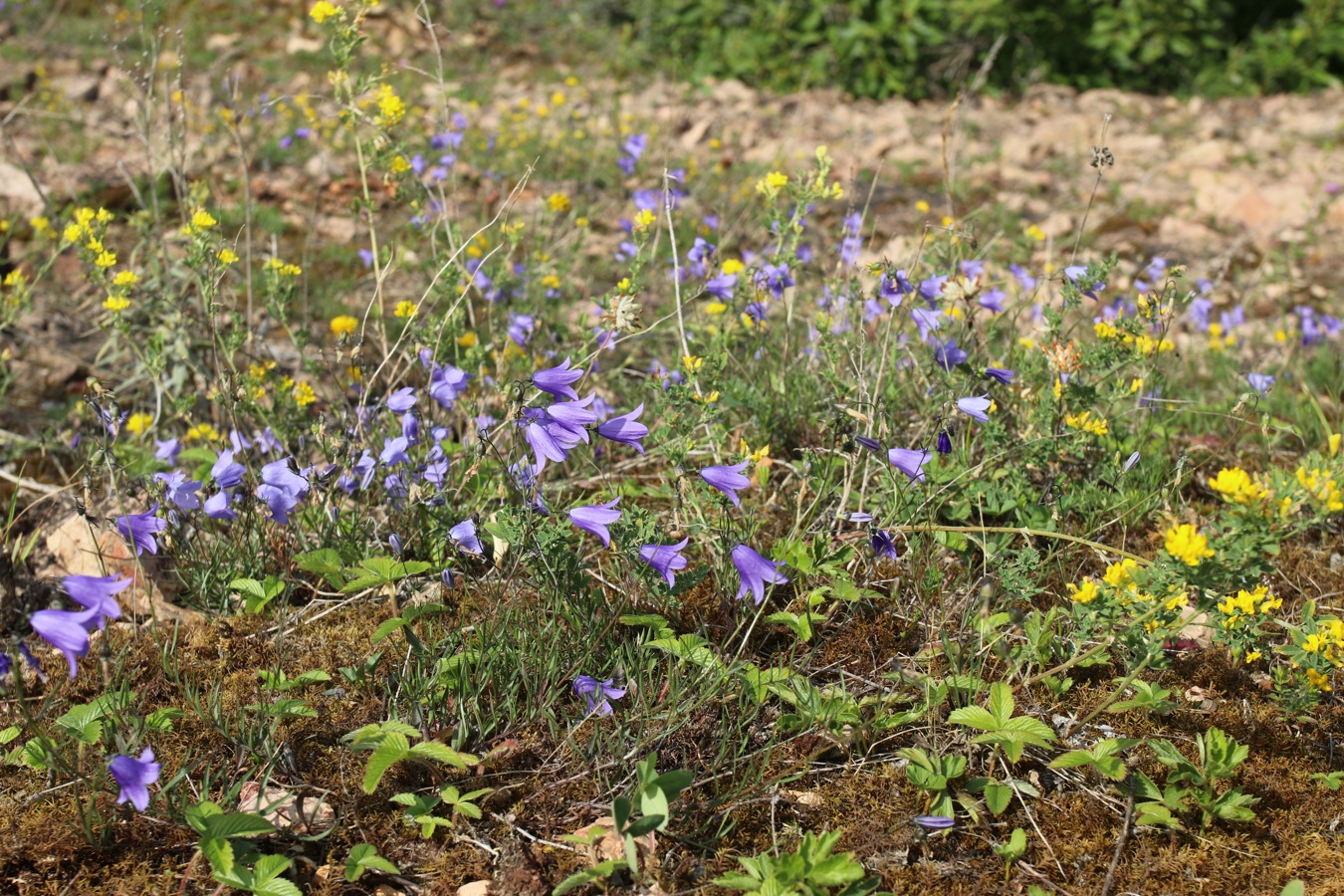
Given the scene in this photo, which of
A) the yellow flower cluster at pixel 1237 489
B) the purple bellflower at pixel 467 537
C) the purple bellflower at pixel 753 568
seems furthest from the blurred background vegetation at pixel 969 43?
the yellow flower cluster at pixel 1237 489

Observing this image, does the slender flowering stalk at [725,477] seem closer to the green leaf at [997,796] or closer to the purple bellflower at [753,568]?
the purple bellflower at [753,568]

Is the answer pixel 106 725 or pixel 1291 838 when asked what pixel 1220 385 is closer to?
pixel 1291 838

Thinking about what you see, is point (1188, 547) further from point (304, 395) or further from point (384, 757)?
point (304, 395)

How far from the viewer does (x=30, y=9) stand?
8.77 meters

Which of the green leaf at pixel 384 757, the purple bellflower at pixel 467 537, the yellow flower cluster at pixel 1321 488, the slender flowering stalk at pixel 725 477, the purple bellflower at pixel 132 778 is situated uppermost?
the yellow flower cluster at pixel 1321 488

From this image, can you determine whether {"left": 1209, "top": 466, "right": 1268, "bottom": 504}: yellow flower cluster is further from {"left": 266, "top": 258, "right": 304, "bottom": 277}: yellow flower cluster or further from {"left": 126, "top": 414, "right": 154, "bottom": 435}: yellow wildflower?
{"left": 126, "top": 414, "right": 154, "bottom": 435}: yellow wildflower

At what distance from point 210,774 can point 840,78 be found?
7.46m

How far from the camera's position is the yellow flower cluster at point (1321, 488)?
1.74 m

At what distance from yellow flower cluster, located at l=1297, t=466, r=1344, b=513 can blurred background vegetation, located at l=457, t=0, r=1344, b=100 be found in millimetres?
6616

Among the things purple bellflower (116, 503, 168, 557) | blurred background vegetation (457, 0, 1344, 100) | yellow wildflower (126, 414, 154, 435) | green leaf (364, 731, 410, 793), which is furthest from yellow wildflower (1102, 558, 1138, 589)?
blurred background vegetation (457, 0, 1344, 100)

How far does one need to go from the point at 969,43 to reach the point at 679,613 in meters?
7.04

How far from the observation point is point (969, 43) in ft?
26.2

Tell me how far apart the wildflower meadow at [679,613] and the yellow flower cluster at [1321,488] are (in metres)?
0.01

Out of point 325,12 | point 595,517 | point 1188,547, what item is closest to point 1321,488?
point 1188,547
